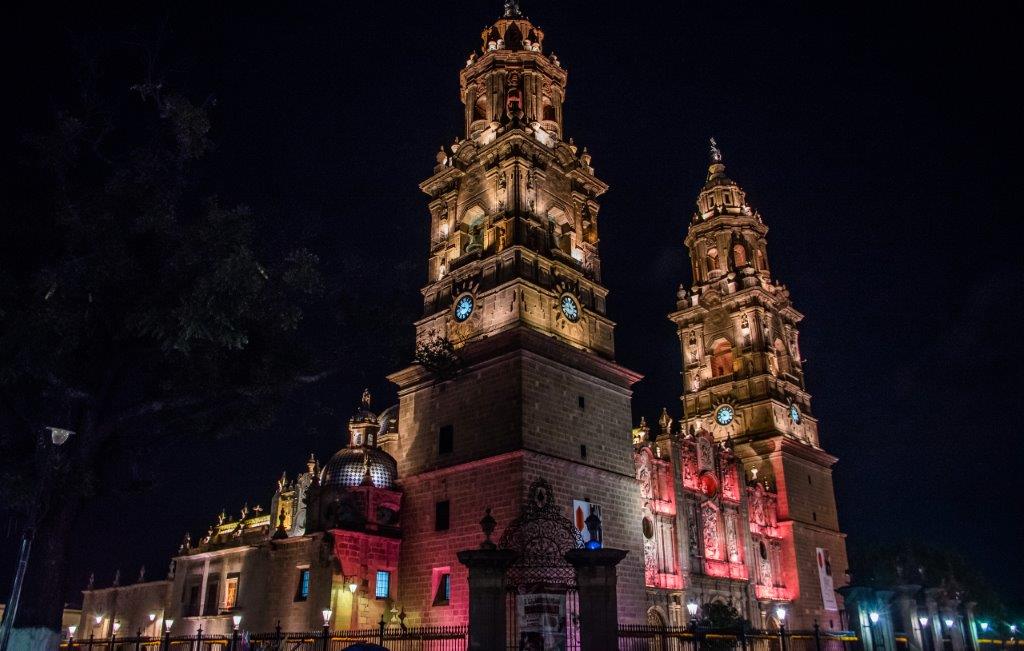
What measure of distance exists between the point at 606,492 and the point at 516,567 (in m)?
14.4

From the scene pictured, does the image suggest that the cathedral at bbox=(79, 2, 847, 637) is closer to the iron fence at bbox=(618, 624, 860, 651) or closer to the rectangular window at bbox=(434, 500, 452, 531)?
the rectangular window at bbox=(434, 500, 452, 531)

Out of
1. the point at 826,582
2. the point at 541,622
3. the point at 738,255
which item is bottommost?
the point at 541,622

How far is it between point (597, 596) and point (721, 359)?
41201 millimetres

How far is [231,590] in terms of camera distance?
3797cm

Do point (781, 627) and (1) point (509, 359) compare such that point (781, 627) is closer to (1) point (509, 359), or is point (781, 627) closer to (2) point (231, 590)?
(1) point (509, 359)

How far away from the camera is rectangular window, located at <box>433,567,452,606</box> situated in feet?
99.0

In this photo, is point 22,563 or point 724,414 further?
point 724,414

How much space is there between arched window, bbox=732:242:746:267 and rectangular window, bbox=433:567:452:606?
35.7m

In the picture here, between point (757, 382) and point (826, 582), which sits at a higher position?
point (757, 382)

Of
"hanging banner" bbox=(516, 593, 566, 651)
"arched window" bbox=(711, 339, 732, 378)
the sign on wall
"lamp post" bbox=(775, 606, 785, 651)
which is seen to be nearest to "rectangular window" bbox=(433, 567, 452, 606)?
the sign on wall

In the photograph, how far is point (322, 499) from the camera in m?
33.6

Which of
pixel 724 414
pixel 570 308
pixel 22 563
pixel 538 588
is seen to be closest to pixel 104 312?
pixel 22 563

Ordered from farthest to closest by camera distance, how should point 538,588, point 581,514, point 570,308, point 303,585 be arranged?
point 570,308
point 303,585
point 581,514
point 538,588

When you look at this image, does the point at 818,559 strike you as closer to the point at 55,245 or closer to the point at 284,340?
the point at 284,340
